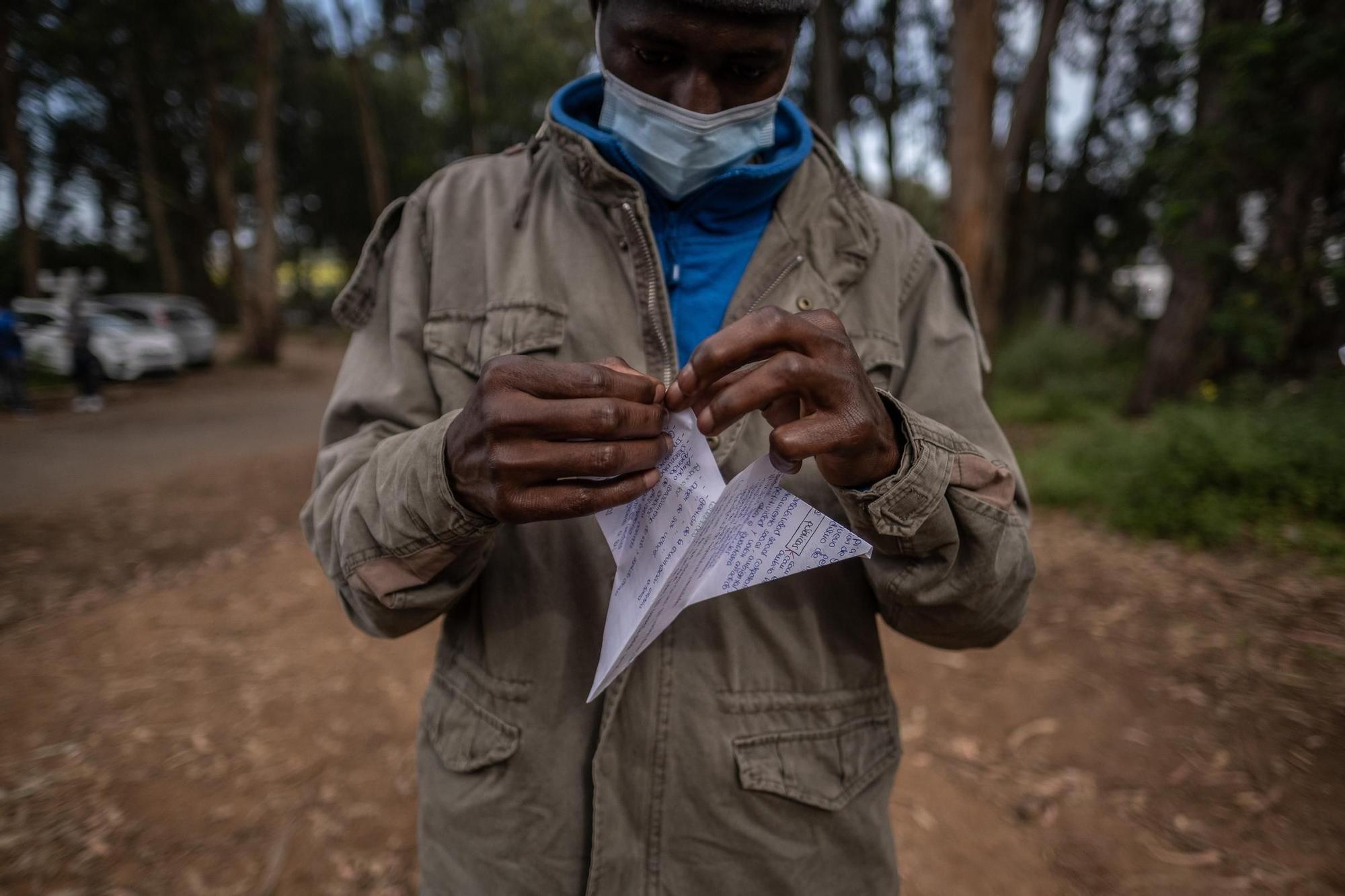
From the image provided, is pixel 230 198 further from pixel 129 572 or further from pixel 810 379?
pixel 810 379

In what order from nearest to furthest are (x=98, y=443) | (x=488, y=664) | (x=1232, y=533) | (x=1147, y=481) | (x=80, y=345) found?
(x=488, y=664), (x=1232, y=533), (x=1147, y=481), (x=98, y=443), (x=80, y=345)

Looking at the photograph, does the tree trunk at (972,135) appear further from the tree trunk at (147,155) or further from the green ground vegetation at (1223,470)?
the tree trunk at (147,155)

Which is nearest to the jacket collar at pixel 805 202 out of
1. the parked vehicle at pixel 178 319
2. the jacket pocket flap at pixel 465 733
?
the jacket pocket flap at pixel 465 733

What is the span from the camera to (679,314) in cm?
133

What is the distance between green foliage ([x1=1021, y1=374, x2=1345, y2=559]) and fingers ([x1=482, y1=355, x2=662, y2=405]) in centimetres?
549

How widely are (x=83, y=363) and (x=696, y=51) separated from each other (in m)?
13.5

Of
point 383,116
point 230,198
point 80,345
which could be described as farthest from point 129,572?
point 383,116

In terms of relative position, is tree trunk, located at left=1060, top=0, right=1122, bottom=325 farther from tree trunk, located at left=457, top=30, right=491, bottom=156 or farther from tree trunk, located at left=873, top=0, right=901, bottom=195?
tree trunk, located at left=457, top=30, right=491, bottom=156

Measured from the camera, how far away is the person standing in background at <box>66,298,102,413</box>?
433 inches

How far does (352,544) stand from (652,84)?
37.6 inches

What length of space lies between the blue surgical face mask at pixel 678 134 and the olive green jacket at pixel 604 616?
124 mm

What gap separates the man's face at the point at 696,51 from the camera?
1188mm

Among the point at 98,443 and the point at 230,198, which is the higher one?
the point at 230,198

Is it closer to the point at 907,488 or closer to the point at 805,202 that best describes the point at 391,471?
the point at 907,488
